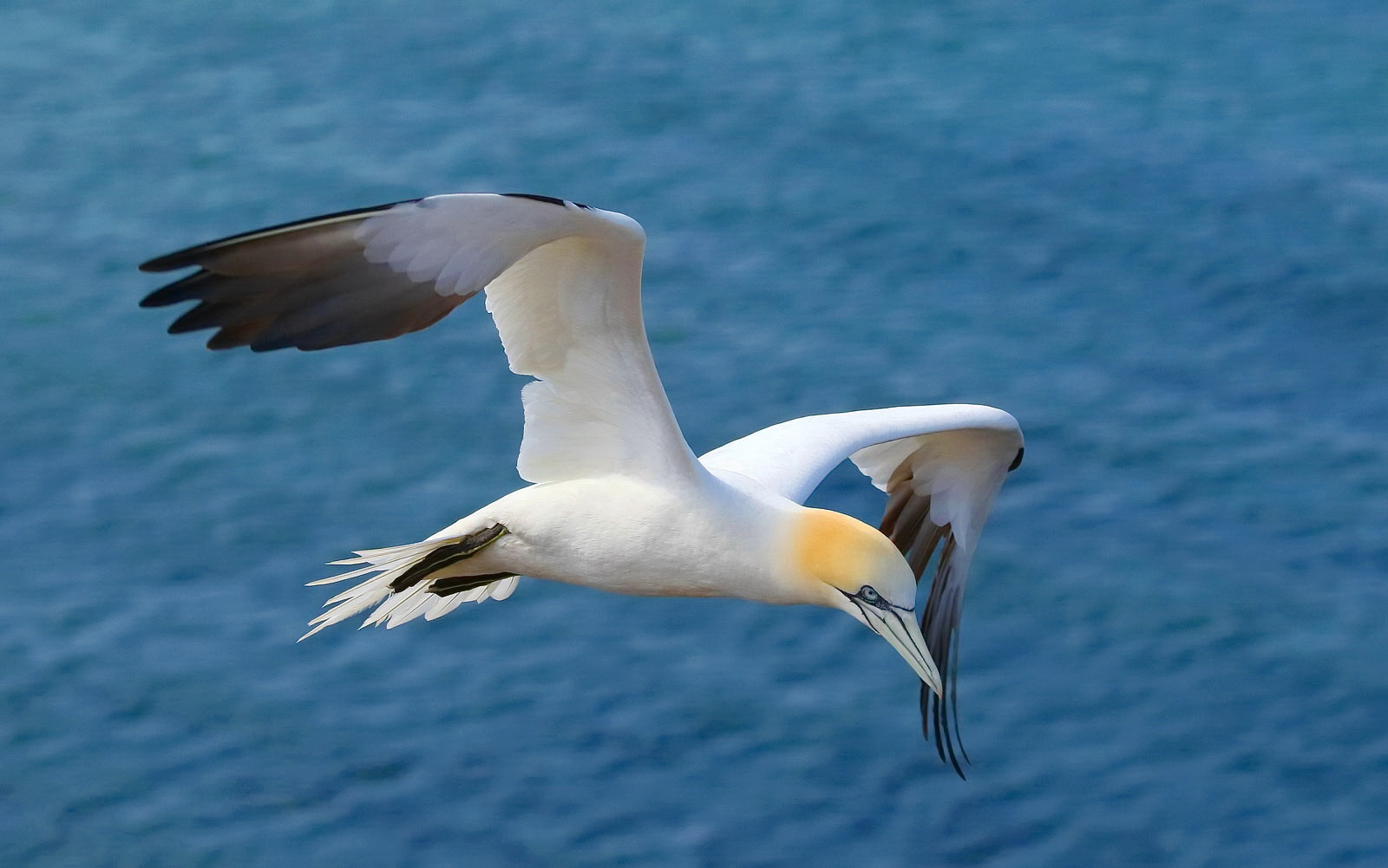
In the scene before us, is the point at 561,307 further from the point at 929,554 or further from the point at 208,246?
the point at 929,554

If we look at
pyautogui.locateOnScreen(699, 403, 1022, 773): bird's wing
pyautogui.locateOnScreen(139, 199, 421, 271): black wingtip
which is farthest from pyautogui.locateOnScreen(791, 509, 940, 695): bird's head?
pyautogui.locateOnScreen(139, 199, 421, 271): black wingtip

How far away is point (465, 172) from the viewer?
1091 centimetres

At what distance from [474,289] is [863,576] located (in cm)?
127

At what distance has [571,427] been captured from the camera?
5566mm

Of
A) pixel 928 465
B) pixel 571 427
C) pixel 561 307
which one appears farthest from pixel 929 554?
pixel 561 307

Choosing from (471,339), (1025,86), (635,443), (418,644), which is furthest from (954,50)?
(635,443)

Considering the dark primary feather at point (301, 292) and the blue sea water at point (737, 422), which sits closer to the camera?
the dark primary feather at point (301, 292)

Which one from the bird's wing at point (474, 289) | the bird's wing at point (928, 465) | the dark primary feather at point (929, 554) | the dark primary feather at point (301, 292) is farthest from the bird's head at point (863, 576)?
the dark primary feather at point (929, 554)

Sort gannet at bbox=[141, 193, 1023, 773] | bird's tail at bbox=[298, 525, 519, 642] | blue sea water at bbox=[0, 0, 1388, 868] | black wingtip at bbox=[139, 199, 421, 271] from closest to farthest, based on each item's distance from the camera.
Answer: black wingtip at bbox=[139, 199, 421, 271] → gannet at bbox=[141, 193, 1023, 773] → bird's tail at bbox=[298, 525, 519, 642] → blue sea water at bbox=[0, 0, 1388, 868]

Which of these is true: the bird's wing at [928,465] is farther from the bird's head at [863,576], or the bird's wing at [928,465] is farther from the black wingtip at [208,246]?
the black wingtip at [208,246]

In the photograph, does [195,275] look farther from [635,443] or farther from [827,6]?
[827,6]

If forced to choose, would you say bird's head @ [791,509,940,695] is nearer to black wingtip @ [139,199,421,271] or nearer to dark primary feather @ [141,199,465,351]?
dark primary feather @ [141,199,465,351]

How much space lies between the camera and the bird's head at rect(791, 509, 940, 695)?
17.2 feet

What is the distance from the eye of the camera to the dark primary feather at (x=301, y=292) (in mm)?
4488
